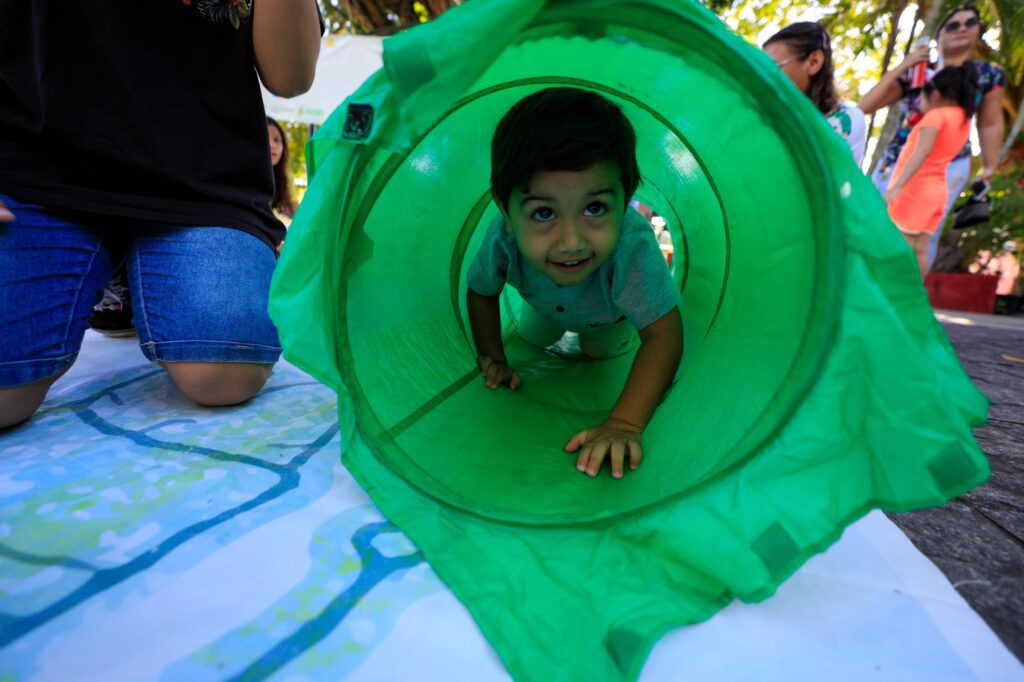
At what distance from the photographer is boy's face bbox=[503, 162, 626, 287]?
0.95 metres

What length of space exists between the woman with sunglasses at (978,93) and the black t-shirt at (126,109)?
→ 2.62 meters

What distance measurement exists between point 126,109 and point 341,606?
105 centimetres

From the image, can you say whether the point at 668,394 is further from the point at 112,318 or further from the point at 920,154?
the point at 920,154

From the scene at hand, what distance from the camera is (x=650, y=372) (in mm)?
1029

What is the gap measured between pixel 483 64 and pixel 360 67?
3523mm

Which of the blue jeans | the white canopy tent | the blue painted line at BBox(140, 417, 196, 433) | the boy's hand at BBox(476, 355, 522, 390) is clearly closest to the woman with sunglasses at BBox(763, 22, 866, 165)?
the boy's hand at BBox(476, 355, 522, 390)

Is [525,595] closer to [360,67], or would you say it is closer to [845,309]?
[845,309]

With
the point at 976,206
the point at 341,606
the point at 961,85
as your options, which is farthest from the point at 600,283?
the point at 976,206

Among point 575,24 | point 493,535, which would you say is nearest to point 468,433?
point 493,535

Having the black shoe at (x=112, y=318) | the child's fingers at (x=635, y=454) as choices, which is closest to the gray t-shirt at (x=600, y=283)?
the child's fingers at (x=635, y=454)

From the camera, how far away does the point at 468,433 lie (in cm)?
105

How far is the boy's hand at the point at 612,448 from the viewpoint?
909mm

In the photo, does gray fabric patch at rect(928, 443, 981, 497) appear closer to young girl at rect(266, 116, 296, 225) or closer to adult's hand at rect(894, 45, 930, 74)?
young girl at rect(266, 116, 296, 225)

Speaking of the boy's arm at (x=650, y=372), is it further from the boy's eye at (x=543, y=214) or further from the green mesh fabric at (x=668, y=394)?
the boy's eye at (x=543, y=214)
